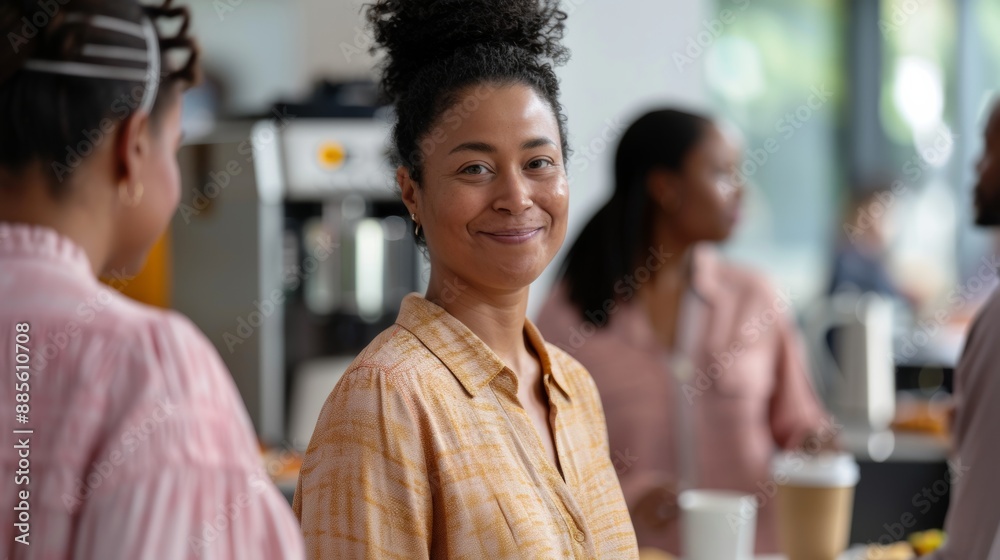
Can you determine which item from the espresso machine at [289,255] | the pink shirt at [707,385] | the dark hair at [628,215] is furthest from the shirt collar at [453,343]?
the espresso machine at [289,255]

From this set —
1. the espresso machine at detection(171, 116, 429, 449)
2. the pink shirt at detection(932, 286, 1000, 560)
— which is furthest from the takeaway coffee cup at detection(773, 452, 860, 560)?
the espresso machine at detection(171, 116, 429, 449)

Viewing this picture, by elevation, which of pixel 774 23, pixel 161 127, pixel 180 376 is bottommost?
pixel 180 376

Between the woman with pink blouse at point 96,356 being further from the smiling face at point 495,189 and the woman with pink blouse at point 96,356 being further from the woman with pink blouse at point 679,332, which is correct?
the woman with pink blouse at point 679,332

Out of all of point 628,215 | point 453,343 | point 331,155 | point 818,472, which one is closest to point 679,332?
point 628,215

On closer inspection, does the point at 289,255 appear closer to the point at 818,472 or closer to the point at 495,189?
the point at 818,472

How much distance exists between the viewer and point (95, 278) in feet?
2.27

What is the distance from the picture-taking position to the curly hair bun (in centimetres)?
103

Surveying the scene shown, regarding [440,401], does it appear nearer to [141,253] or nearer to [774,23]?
[141,253]

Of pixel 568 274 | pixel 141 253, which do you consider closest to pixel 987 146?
pixel 568 274

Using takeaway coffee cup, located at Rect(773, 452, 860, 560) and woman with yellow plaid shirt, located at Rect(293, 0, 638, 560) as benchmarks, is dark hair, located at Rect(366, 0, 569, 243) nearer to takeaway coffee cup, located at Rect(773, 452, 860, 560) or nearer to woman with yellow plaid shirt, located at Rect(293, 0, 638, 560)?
woman with yellow plaid shirt, located at Rect(293, 0, 638, 560)

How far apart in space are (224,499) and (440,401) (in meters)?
0.32

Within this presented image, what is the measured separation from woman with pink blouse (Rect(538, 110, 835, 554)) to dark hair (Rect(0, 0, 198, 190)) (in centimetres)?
141

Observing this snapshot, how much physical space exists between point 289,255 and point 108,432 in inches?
113

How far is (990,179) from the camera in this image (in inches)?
60.6
